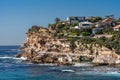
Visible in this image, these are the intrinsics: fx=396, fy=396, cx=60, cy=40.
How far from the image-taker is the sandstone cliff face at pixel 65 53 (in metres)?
83.4

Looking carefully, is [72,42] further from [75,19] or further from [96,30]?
[75,19]

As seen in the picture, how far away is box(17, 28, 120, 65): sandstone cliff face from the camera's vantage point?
3285 inches

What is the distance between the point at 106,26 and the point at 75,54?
22145 millimetres

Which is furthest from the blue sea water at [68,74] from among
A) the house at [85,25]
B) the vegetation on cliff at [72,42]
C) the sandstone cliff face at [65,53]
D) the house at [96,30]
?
the house at [85,25]

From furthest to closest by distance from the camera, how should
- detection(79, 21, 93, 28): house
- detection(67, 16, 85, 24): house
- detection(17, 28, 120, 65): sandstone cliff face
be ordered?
detection(67, 16, 85, 24): house → detection(79, 21, 93, 28): house → detection(17, 28, 120, 65): sandstone cliff face

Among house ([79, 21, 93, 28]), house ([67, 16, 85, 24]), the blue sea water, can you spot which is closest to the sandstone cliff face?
the blue sea water

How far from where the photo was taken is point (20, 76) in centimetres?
6688

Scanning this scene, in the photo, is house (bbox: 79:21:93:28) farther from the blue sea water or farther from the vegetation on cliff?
the blue sea water

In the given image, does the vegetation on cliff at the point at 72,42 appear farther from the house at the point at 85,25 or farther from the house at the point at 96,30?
the house at the point at 85,25

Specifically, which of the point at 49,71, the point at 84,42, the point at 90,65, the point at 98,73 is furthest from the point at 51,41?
the point at 98,73

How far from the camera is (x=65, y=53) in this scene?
305 ft

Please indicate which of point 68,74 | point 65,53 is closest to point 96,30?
point 65,53

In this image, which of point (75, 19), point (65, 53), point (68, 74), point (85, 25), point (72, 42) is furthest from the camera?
point (75, 19)

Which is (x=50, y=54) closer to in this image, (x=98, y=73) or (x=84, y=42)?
(x=84, y=42)
